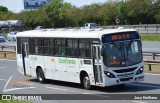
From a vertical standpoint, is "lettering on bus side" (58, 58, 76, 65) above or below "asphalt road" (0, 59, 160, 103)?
above

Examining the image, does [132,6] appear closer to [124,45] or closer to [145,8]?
[145,8]

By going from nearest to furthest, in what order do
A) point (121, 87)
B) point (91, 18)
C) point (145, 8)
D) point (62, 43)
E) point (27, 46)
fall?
point (121, 87) → point (62, 43) → point (27, 46) → point (145, 8) → point (91, 18)

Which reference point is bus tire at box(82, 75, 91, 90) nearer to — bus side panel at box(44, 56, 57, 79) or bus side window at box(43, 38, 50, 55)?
bus side panel at box(44, 56, 57, 79)

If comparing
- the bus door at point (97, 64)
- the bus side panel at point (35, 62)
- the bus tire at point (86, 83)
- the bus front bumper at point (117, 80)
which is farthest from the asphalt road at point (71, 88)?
the bus side panel at point (35, 62)

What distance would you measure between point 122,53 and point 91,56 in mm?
1296

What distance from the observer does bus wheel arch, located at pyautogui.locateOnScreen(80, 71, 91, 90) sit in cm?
1944

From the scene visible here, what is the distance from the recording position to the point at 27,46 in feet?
81.4

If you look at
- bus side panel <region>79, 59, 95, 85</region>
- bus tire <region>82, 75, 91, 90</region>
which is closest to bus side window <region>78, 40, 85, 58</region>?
bus side panel <region>79, 59, 95, 85</region>

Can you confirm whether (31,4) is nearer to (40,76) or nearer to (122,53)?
(40,76)

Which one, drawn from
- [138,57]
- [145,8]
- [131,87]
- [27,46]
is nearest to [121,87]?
[131,87]

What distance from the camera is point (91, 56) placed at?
19031mm

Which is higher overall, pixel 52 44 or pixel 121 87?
pixel 52 44

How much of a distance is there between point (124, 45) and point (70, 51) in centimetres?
299

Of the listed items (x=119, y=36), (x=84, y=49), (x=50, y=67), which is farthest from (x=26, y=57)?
(x=119, y=36)
